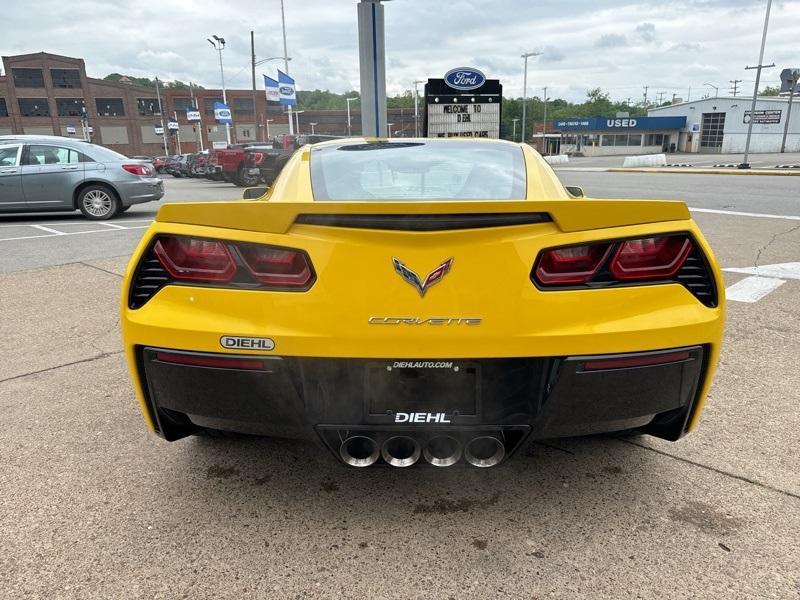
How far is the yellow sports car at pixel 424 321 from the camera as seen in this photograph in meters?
1.85

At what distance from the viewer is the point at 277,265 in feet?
6.35

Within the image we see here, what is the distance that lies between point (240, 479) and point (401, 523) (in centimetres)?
74

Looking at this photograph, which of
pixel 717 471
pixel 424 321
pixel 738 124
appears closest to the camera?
pixel 424 321

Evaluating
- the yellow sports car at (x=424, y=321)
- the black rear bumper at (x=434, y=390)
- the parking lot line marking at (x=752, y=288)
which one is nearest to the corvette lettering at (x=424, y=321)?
the yellow sports car at (x=424, y=321)

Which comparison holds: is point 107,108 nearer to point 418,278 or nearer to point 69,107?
point 69,107

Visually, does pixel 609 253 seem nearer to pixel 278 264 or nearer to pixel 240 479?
pixel 278 264

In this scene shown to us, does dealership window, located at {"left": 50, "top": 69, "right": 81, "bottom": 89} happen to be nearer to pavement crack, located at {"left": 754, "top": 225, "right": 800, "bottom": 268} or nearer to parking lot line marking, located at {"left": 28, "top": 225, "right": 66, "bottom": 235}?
parking lot line marking, located at {"left": 28, "top": 225, "right": 66, "bottom": 235}

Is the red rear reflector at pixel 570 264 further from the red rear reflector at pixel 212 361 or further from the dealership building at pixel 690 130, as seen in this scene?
the dealership building at pixel 690 130

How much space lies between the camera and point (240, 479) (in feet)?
8.12

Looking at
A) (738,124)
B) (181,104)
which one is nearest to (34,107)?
(181,104)

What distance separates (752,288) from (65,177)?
11160 mm

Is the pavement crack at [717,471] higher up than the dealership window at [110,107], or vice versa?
the dealership window at [110,107]

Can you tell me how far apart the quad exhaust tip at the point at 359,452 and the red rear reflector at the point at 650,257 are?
1.00 m

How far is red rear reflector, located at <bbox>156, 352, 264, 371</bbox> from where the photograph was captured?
191cm
